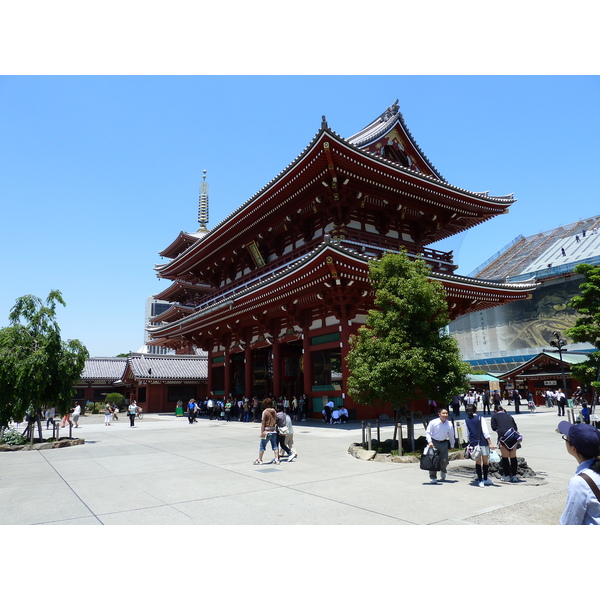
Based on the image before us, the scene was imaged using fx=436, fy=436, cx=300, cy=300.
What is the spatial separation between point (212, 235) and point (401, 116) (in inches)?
566

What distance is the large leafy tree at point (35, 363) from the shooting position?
1616 cm

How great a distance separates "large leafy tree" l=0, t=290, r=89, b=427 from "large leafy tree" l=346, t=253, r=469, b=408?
1171 cm

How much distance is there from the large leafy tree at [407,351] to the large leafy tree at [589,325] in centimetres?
937

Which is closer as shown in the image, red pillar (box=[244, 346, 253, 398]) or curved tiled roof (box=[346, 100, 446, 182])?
curved tiled roof (box=[346, 100, 446, 182])

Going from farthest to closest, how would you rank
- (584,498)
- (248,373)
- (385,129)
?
1. (248,373)
2. (385,129)
3. (584,498)

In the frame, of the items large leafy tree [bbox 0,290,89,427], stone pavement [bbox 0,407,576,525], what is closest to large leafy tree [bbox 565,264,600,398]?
stone pavement [bbox 0,407,576,525]

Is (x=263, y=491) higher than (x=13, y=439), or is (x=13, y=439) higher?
(x=263, y=491)

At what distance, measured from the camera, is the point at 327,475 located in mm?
9758

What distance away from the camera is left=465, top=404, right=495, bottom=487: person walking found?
8539 mm

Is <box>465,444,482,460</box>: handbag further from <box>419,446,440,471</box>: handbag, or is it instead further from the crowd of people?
the crowd of people

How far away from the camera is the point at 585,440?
3.64m

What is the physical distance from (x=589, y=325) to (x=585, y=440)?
1762cm

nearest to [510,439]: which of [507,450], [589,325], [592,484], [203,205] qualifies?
[507,450]

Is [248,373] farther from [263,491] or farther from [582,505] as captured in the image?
[582,505]
